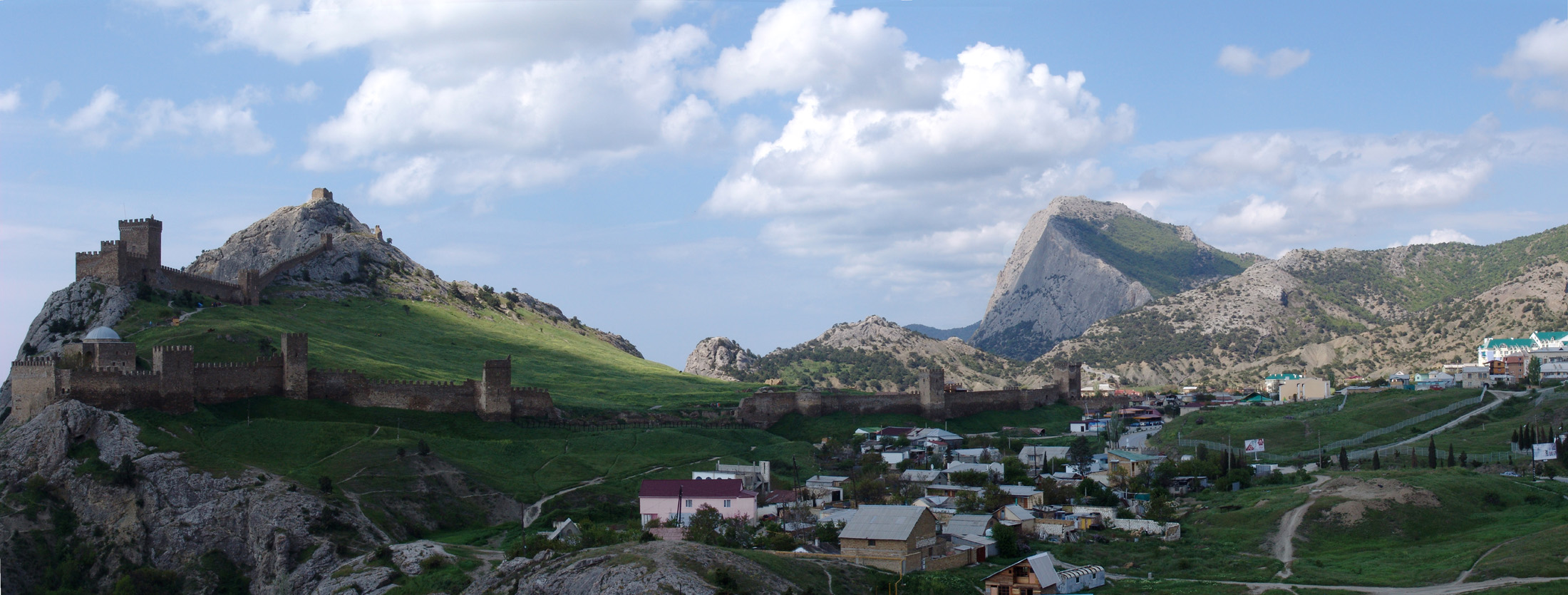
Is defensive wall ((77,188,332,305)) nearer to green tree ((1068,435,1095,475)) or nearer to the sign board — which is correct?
green tree ((1068,435,1095,475))

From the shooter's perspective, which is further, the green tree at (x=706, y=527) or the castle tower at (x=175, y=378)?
the castle tower at (x=175, y=378)

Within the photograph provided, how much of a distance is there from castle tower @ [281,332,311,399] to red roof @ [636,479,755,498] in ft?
86.9

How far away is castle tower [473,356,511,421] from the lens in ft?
269

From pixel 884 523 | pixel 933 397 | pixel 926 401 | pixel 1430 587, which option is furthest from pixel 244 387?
pixel 1430 587

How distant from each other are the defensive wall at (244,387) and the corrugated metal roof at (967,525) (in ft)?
119

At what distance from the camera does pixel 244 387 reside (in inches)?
2896

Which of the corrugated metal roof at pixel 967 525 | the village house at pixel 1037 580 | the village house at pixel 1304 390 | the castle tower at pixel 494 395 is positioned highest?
the castle tower at pixel 494 395

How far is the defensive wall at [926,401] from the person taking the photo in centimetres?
9958

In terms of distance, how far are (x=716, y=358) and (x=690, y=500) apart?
117 metres

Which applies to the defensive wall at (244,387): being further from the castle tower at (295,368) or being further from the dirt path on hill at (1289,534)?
the dirt path on hill at (1289,534)

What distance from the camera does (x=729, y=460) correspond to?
76.9m

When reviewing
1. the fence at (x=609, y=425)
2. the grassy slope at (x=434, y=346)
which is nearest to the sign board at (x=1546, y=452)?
the fence at (x=609, y=425)

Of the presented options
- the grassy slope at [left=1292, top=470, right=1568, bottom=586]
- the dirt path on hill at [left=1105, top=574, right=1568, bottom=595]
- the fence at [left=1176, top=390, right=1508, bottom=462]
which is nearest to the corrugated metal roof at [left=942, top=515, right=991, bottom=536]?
the dirt path on hill at [left=1105, top=574, right=1568, bottom=595]

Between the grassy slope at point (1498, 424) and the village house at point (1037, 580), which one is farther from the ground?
the grassy slope at point (1498, 424)
